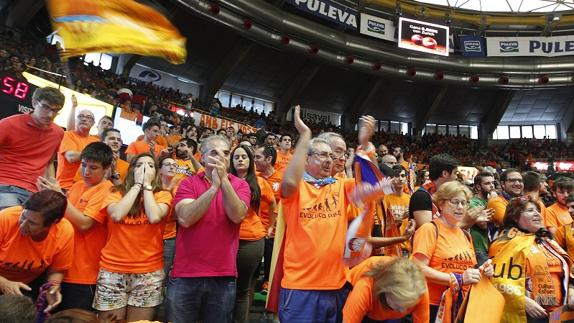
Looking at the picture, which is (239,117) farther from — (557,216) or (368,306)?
(368,306)

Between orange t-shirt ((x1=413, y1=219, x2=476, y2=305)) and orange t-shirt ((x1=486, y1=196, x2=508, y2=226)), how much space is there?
1022 millimetres

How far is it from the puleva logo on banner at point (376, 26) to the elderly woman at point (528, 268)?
16.3 metres

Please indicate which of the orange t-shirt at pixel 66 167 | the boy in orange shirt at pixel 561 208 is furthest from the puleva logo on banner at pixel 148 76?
the boy in orange shirt at pixel 561 208

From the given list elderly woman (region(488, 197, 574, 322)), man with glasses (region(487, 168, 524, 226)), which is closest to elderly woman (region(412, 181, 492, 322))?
elderly woman (region(488, 197, 574, 322))

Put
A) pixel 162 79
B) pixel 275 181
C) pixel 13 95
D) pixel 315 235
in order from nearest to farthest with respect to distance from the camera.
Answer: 1. pixel 315 235
2. pixel 275 181
3. pixel 13 95
4. pixel 162 79

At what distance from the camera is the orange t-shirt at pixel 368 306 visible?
2.02 m

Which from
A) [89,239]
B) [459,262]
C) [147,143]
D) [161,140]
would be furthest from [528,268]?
[161,140]

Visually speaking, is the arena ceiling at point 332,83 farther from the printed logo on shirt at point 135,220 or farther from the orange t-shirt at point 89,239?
the printed logo on shirt at point 135,220

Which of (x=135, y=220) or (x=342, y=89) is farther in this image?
(x=342, y=89)

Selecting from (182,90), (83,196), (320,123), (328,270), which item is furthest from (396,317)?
(320,123)

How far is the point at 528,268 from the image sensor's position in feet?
8.93

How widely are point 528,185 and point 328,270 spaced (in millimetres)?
3025

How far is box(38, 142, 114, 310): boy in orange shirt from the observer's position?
7.52 feet

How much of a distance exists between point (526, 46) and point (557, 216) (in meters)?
19.3
